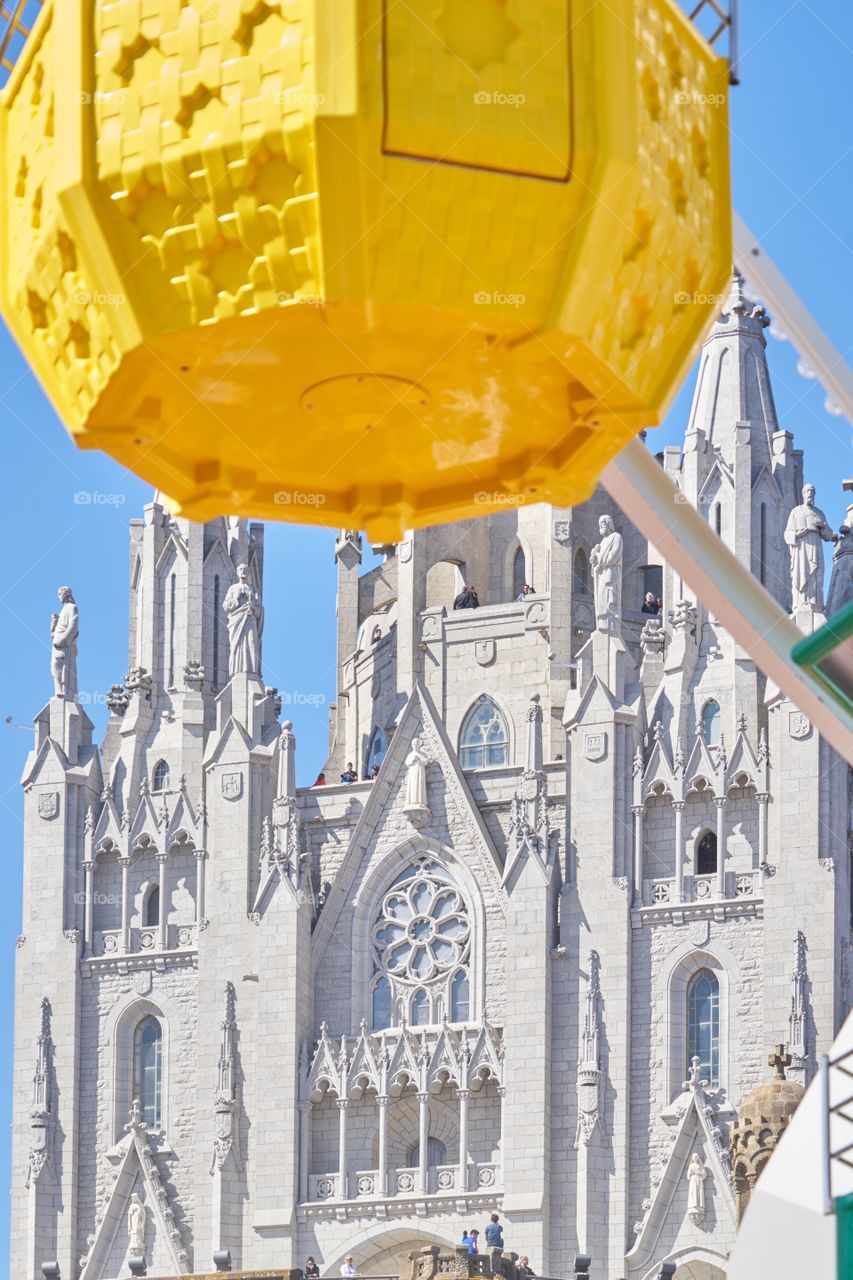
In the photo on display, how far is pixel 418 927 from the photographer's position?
55094mm

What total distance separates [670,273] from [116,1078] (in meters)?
51.8

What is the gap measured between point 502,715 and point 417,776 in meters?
2.45

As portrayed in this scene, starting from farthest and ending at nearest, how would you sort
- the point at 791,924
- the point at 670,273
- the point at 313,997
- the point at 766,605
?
the point at 313,997 < the point at 791,924 < the point at 766,605 < the point at 670,273

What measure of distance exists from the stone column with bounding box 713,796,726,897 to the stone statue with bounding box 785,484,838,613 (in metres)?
3.67

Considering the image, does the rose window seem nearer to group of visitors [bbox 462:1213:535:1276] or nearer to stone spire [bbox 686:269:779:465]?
group of visitors [bbox 462:1213:535:1276]

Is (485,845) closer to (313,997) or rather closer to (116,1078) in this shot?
(313,997)

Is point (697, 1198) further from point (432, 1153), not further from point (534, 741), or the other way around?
point (534, 741)

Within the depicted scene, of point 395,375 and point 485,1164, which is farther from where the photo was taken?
point 485,1164

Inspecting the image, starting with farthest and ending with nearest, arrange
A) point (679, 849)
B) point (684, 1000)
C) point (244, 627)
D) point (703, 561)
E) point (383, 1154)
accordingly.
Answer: point (244, 627) → point (383, 1154) → point (679, 849) → point (684, 1000) → point (703, 561)

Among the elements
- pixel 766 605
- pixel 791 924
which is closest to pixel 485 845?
pixel 791 924

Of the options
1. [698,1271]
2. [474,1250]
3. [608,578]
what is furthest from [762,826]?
[474,1250]

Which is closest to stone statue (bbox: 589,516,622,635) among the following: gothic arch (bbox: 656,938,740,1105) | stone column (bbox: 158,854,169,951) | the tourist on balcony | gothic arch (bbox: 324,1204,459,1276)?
the tourist on balcony

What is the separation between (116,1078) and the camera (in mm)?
56688

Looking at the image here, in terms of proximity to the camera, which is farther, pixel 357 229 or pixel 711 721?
pixel 711 721
